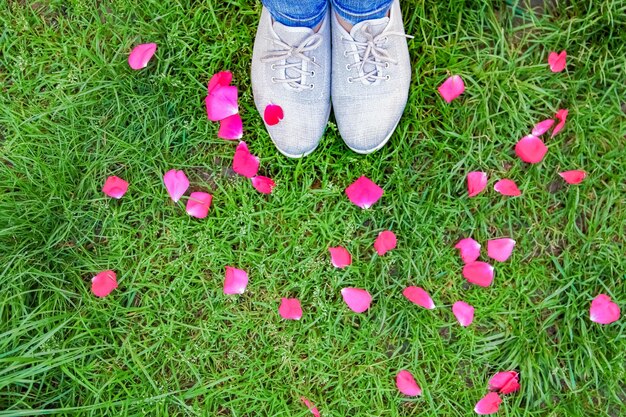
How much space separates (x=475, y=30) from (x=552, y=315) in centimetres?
86

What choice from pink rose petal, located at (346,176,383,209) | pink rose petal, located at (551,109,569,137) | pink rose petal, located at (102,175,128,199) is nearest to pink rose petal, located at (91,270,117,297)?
pink rose petal, located at (102,175,128,199)

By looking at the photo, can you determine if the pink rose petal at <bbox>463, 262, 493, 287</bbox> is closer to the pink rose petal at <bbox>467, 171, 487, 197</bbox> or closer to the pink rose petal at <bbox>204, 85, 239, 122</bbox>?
the pink rose petal at <bbox>467, 171, 487, 197</bbox>

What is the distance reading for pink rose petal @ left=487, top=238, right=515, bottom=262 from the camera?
1503mm

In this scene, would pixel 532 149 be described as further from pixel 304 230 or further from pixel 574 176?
pixel 304 230

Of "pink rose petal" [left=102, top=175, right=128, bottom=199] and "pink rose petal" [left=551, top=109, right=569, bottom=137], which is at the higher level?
"pink rose petal" [left=551, top=109, right=569, bottom=137]

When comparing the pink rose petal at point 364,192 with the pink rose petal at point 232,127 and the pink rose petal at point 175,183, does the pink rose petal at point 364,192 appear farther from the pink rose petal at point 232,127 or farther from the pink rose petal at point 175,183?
the pink rose petal at point 175,183

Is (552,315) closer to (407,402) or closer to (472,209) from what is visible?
(472,209)

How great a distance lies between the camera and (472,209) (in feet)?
5.07

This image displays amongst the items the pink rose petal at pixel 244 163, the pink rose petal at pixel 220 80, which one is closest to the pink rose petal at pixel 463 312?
the pink rose petal at pixel 244 163

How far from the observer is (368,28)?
1427 millimetres

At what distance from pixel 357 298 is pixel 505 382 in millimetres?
476

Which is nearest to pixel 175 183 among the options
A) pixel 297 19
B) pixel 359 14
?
pixel 297 19

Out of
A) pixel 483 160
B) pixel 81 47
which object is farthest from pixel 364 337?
pixel 81 47

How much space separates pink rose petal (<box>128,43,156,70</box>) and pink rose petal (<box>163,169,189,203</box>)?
318 mm
